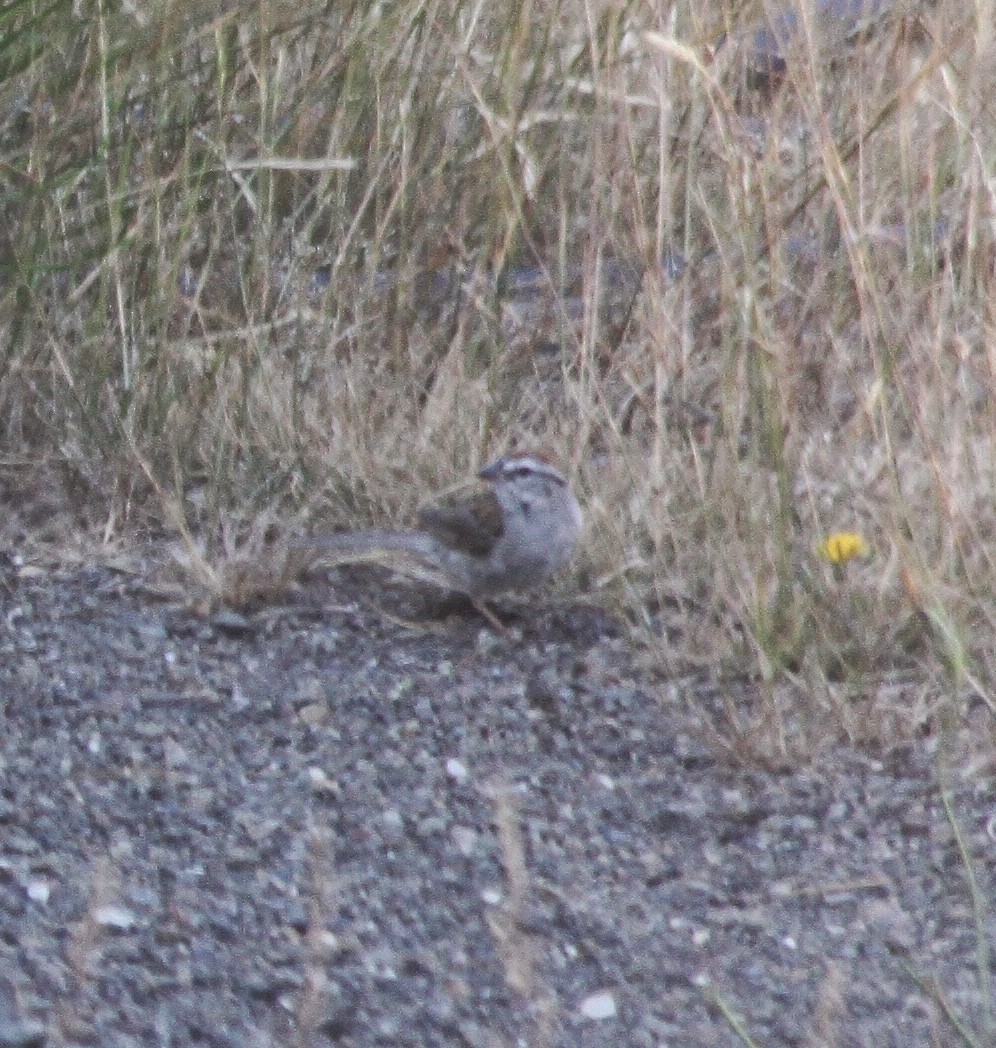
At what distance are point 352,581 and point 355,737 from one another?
86 cm

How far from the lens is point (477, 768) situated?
3932mm

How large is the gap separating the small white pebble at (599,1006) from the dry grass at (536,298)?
1.05m

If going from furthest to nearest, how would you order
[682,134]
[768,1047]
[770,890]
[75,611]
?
[682,134]
[75,611]
[770,890]
[768,1047]

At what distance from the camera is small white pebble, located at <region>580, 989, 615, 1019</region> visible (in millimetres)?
3033

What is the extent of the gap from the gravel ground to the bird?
0.37 feet

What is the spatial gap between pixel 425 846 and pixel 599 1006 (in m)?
0.60

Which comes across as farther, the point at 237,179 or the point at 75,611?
the point at 237,179

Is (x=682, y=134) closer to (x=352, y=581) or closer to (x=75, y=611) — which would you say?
(x=352, y=581)

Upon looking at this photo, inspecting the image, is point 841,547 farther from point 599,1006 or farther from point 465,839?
point 599,1006

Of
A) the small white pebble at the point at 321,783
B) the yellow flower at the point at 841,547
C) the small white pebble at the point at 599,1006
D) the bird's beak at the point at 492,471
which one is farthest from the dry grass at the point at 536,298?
the small white pebble at the point at 599,1006

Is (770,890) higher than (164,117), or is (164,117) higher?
(164,117)

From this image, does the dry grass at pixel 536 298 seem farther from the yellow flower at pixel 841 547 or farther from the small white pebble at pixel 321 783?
the small white pebble at pixel 321 783

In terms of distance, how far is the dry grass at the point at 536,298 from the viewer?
13.9ft

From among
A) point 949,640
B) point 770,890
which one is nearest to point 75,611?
point 770,890
